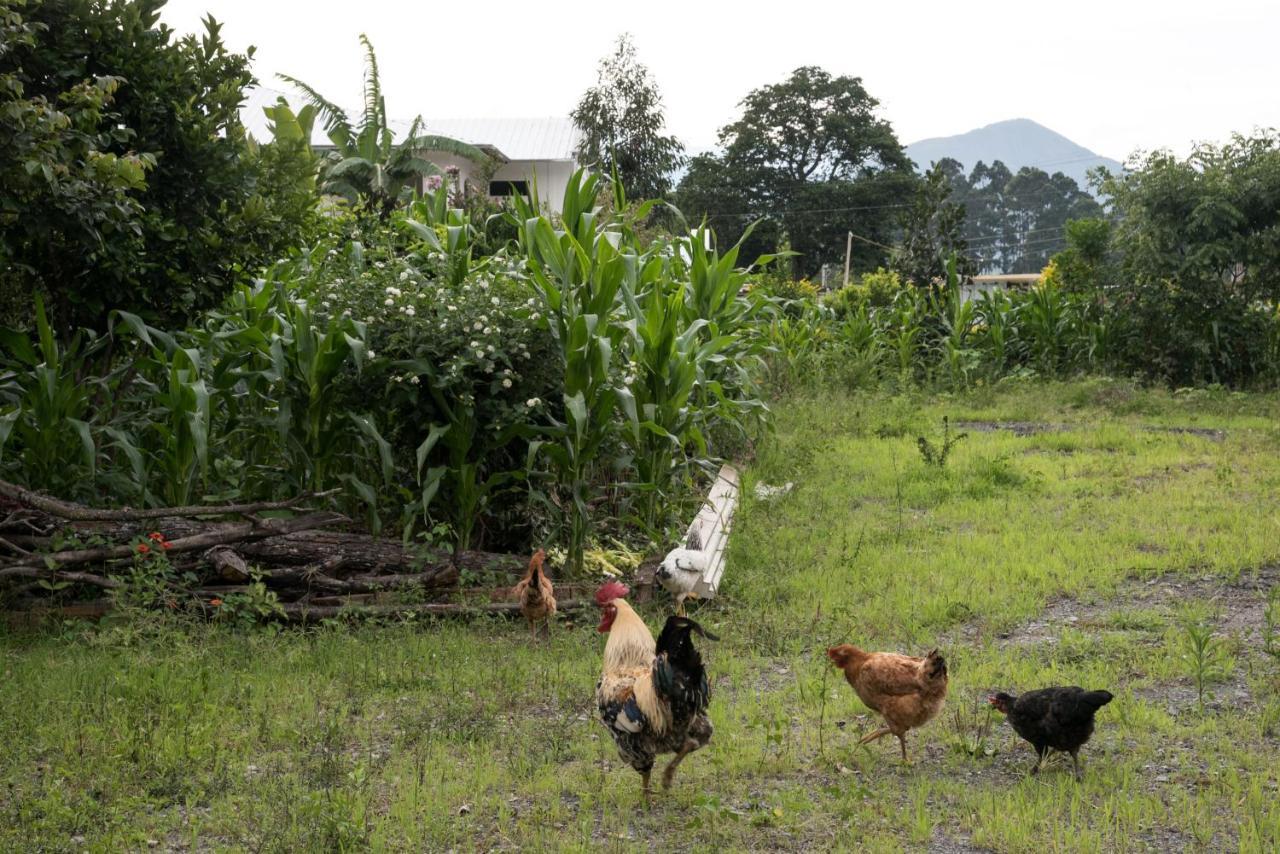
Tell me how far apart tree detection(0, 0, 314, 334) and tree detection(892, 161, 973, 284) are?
61.5 ft

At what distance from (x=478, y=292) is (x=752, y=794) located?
4.18m

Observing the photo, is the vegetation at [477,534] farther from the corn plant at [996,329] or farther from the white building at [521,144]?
the white building at [521,144]

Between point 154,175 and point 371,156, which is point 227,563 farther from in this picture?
point 371,156

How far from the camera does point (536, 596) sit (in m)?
6.43

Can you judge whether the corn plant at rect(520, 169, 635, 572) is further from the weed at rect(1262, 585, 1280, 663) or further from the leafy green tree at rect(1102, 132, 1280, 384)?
the leafy green tree at rect(1102, 132, 1280, 384)

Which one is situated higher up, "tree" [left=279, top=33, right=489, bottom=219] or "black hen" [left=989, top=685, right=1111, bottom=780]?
"tree" [left=279, top=33, right=489, bottom=219]

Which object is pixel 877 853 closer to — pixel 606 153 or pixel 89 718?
pixel 89 718

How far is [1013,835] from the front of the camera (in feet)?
13.4

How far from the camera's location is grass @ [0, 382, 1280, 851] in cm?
421

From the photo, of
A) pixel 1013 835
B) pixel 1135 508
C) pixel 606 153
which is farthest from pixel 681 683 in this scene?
pixel 606 153

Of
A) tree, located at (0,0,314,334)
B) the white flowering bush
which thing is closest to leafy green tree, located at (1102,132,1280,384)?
the white flowering bush

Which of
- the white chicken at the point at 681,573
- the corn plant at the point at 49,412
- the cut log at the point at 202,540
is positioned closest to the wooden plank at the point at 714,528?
the white chicken at the point at 681,573

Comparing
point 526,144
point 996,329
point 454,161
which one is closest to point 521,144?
point 526,144

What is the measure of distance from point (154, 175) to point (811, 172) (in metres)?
53.5
